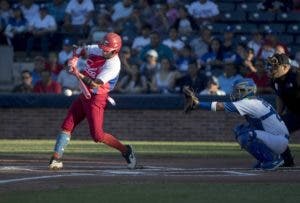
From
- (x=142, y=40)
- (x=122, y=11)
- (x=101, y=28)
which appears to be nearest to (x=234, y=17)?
(x=142, y=40)

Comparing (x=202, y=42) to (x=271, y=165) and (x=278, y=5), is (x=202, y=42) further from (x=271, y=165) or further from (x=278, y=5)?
(x=271, y=165)

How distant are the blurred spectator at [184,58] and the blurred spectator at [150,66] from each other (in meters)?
0.59

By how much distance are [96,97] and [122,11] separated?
34.6 feet

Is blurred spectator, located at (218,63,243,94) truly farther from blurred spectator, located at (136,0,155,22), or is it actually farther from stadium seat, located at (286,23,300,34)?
blurred spectator, located at (136,0,155,22)

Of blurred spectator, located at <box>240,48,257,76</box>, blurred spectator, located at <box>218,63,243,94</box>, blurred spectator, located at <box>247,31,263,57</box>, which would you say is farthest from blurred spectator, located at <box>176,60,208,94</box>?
blurred spectator, located at <box>247,31,263,57</box>

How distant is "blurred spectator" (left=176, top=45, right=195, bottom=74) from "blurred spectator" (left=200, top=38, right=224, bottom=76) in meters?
→ 0.33

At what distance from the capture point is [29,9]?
75.2ft

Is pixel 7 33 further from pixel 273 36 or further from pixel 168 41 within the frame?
pixel 273 36

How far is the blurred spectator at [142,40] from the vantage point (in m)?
21.1

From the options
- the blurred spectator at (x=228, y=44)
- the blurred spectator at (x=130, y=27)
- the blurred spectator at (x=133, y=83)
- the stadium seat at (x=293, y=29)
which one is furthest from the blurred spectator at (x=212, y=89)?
the stadium seat at (x=293, y=29)

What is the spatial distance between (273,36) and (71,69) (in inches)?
368

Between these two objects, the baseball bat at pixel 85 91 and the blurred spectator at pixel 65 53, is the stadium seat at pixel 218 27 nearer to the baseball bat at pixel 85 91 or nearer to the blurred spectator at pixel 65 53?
the blurred spectator at pixel 65 53

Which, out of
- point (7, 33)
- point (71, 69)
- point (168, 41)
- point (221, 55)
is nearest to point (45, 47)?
point (7, 33)

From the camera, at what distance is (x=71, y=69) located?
11578 millimetres
